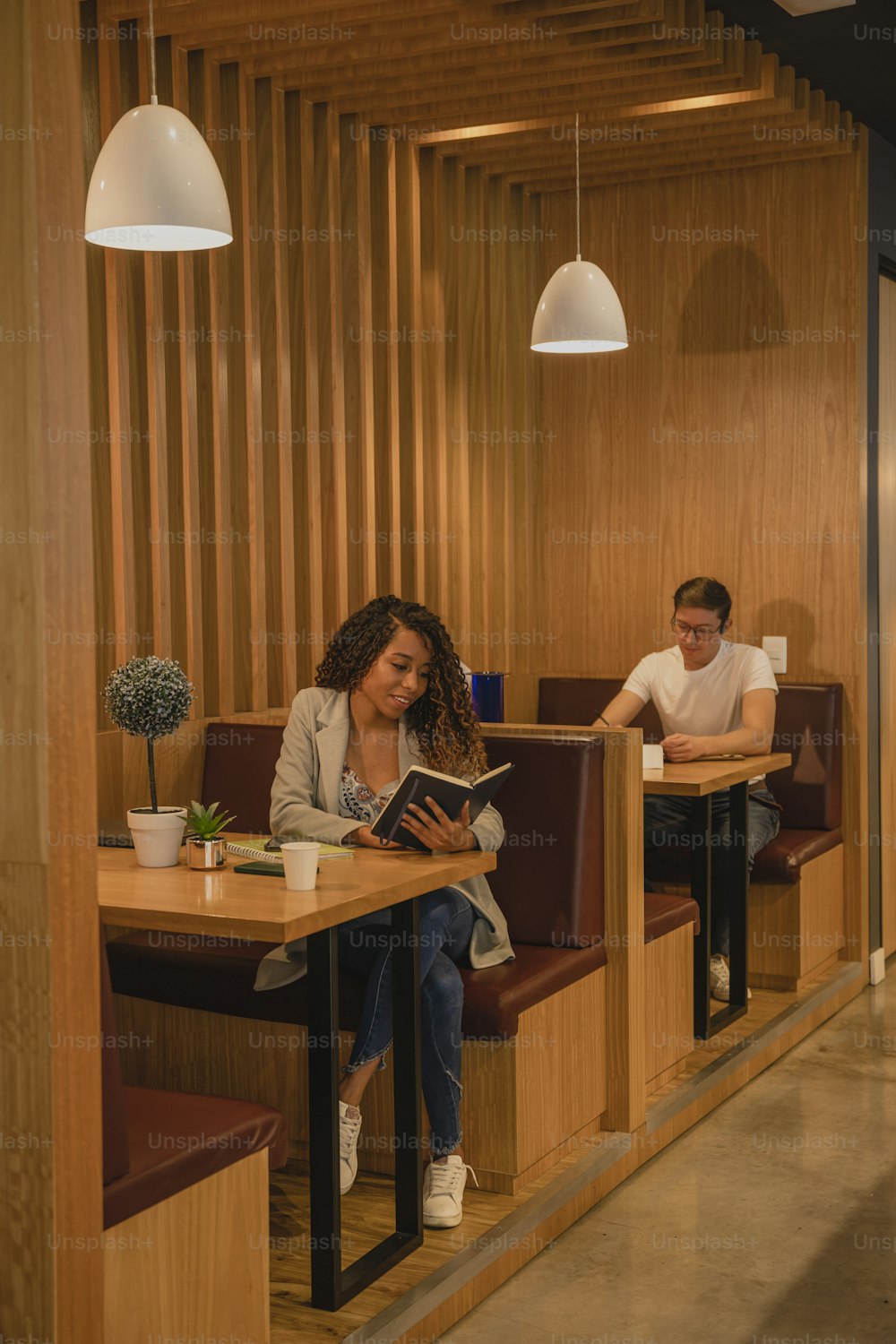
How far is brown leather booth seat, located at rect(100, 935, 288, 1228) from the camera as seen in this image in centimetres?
210

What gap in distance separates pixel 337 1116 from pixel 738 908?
2.23 metres

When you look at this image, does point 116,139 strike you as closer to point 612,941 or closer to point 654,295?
point 612,941

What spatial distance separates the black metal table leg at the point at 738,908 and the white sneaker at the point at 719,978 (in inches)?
3.7

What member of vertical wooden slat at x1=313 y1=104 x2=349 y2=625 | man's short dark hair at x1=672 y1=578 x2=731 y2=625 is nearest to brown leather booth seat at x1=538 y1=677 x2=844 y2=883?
man's short dark hair at x1=672 y1=578 x2=731 y2=625

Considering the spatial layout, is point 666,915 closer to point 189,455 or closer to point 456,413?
point 189,455

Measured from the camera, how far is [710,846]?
4.39 metres

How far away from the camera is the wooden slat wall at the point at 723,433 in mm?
5281

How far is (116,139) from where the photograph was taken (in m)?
2.94

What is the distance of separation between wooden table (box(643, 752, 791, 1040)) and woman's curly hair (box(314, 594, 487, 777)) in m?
0.84

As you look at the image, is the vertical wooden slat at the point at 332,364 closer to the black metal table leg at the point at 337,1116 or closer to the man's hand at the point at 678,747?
the man's hand at the point at 678,747

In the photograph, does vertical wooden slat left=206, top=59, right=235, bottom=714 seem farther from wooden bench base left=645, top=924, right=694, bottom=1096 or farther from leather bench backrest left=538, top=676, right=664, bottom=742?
leather bench backrest left=538, top=676, right=664, bottom=742

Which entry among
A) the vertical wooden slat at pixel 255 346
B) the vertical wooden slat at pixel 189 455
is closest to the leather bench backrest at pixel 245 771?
the vertical wooden slat at pixel 189 455

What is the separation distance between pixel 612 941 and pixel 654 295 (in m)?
2.86

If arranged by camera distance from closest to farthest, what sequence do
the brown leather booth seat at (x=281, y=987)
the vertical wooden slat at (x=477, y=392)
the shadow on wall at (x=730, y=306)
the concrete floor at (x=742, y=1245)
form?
1. the concrete floor at (x=742, y=1245)
2. the brown leather booth seat at (x=281, y=987)
3. the vertical wooden slat at (x=477, y=392)
4. the shadow on wall at (x=730, y=306)
